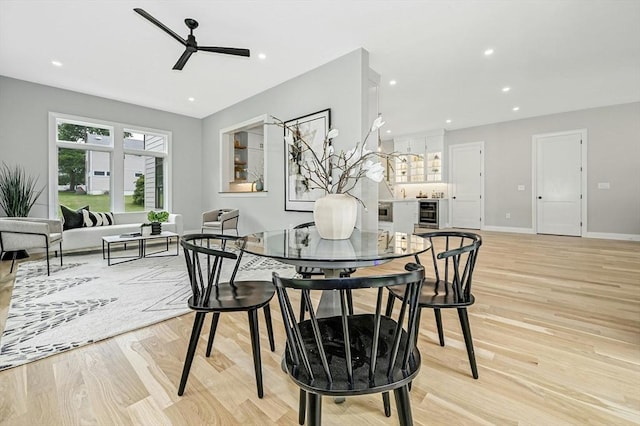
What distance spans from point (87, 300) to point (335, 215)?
2.48 metres

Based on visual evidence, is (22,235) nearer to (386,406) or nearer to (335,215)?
(335,215)

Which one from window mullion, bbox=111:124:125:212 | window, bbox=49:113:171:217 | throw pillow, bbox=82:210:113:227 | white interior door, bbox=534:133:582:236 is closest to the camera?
throw pillow, bbox=82:210:113:227

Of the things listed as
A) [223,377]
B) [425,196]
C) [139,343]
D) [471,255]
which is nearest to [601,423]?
[471,255]

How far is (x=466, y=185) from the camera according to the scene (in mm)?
7973

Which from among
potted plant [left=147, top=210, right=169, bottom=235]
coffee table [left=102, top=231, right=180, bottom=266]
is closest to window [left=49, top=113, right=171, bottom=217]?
coffee table [left=102, top=231, right=180, bottom=266]

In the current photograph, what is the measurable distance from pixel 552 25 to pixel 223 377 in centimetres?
463

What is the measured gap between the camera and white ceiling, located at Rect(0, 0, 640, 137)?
2.92 m

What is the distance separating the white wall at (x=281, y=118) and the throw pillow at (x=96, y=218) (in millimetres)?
1989

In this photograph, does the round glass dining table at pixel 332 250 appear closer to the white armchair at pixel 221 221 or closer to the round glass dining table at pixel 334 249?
the round glass dining table at pixel 334 249

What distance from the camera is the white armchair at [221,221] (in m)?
5.15

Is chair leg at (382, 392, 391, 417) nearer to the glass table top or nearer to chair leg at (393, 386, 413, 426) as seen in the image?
chair leg at (393, 386, 413, 426)

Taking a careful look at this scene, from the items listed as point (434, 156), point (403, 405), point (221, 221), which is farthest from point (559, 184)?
point (403, 405)

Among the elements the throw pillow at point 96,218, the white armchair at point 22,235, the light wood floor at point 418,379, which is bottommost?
the light wood floor at point 418,379

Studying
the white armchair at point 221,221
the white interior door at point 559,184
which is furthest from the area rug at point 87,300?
the white interior door at point 559,184
